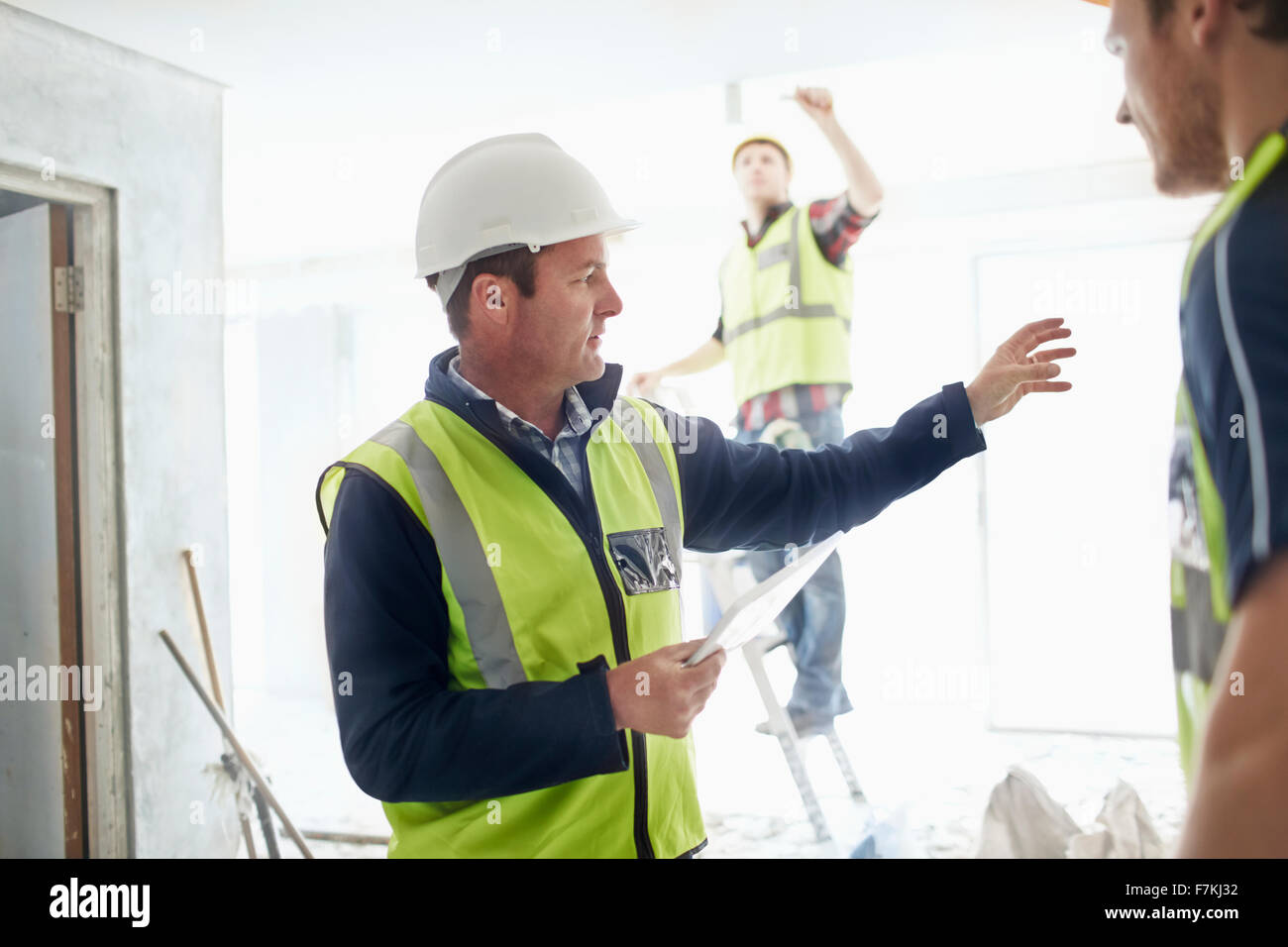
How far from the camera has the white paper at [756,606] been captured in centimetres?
91

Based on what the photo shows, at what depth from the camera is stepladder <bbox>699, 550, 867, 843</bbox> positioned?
249cm

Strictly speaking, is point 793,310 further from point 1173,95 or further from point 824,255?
point 1173,95

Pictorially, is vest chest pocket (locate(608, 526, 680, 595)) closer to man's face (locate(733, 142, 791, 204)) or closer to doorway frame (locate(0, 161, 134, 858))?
man's face (locate(733, 142, 791, 204))

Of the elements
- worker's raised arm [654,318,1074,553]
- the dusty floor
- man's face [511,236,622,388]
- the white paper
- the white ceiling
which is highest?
the white ceiling

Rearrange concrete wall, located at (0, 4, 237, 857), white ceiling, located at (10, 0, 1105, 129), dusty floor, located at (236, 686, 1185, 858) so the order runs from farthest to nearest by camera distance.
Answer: dusty floor, located at (236, 686, 1185, 858), concrete wall, located at (0, 4, 237, 857), white ceiling, located at (10, 0, 1105, 129)

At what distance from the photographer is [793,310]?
2445mm

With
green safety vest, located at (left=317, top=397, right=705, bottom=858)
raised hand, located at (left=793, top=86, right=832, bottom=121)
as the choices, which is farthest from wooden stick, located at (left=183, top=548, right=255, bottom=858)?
raised hand, located at (left=793, top=86, right=832, bottom=121)

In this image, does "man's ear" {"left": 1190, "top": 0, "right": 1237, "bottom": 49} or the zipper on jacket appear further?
the zipper on jacket

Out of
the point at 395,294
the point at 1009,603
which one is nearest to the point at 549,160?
the point at 1009,603

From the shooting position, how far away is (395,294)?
189 inches

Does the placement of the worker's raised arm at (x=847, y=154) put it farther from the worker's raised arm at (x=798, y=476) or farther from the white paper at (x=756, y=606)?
the white paper at (x=756, y=606)

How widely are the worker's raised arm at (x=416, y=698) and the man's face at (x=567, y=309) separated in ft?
0.89

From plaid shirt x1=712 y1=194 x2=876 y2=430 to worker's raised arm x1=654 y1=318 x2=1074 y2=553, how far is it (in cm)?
114

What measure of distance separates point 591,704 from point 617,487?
32 cm
